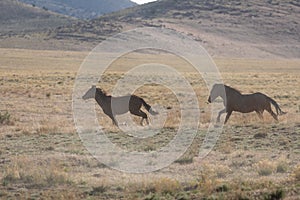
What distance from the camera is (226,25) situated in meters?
126

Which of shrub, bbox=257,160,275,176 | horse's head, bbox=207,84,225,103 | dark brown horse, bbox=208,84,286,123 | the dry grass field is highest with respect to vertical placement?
horse's head, bbox=207,84,225,103

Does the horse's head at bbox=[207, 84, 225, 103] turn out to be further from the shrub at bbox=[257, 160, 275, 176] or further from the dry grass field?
the shrub at bbox=[257, 160, 275, 176]

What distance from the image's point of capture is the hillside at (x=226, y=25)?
114125 millimetres

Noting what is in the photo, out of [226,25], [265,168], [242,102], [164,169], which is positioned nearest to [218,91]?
[242,102]

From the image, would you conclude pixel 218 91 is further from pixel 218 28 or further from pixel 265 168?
pixel 218 28

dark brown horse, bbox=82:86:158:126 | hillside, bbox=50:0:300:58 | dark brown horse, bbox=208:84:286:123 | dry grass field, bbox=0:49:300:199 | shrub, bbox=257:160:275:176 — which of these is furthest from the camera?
hillside, bbox=50:0:300:58

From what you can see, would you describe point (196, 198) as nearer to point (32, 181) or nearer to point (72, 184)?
point (72, 184)

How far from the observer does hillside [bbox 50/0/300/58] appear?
114125 mm

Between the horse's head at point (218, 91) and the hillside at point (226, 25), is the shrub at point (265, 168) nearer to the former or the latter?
the horse's head at point (218, 91)

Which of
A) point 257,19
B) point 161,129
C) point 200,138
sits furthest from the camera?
point 257,19

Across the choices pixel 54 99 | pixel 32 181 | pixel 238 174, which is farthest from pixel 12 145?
pixel 54 99

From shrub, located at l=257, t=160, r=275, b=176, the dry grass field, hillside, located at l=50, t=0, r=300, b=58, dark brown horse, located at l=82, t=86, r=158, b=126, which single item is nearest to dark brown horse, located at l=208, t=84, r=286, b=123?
the dry grass field

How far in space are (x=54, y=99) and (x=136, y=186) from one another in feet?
71.3

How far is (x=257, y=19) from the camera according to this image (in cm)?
12975
